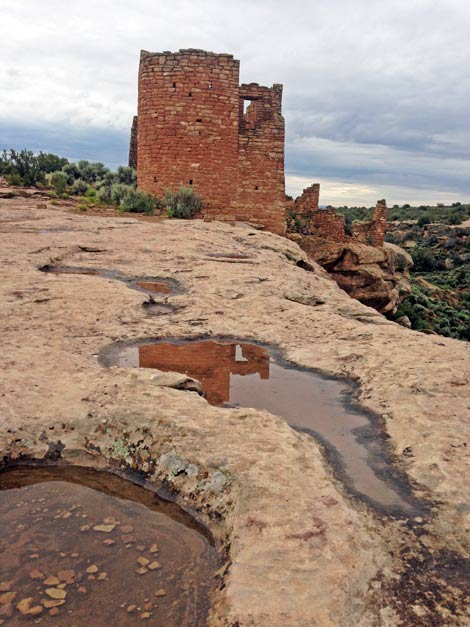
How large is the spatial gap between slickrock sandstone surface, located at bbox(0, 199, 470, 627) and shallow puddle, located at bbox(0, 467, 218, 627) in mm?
135

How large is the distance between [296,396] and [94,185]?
17003mm

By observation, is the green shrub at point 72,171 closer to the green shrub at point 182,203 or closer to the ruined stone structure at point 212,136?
the ruined stone structure at point 212,136

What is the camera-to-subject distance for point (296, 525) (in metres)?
2.37

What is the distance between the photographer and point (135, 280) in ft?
22.2

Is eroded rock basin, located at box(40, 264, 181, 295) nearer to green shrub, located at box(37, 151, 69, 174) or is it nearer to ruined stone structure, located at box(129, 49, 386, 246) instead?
ruined stone structure, located at box(129, 49, 386, 246)

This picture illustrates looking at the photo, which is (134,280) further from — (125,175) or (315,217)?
(125,175)

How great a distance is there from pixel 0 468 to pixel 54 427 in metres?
0.36

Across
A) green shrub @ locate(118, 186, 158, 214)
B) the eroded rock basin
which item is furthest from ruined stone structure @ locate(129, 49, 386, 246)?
the eroded rock basin

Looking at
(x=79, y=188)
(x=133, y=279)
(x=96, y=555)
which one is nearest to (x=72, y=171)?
(x=79, y=188)

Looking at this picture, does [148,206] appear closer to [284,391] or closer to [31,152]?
[31,152]

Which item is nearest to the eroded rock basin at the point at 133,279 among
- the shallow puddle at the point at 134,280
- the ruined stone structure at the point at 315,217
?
the shallow puddle at the point at 134,280

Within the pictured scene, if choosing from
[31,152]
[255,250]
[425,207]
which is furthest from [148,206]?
[425,207]

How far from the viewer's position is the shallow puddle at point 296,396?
2.89m

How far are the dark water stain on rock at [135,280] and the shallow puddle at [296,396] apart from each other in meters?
1.55
